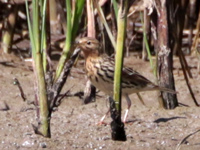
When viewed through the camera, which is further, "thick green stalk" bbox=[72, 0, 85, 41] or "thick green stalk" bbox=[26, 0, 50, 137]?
"thick green stalk" bbox=[72, 0, 85, 41]

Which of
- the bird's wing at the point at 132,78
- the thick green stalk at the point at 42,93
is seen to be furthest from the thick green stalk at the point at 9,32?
the thick green stalk at the point at 42,93

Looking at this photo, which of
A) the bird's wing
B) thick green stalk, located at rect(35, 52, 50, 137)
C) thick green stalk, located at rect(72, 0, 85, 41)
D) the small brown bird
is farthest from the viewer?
the bird's wing

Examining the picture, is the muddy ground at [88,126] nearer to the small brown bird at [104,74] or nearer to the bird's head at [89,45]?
the small brown bird at [104,74]

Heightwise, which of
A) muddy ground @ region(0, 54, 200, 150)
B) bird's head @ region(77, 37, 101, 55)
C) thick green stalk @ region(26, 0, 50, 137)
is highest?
thick green stalk @ region(26, 0, 50, 137)

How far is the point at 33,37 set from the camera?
3316mm

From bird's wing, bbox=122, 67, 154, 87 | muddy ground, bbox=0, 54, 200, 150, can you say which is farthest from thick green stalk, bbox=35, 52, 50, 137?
bird's wing, bbox=122, 67, 154, 87

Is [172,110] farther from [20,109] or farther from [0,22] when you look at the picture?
[0,22]

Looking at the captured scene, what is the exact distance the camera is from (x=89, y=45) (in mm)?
4801

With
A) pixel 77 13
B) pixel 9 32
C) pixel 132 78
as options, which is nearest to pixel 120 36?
pixel 77 13

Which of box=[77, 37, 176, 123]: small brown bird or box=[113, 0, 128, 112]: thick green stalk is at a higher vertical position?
box=[113, 0, 128, 112]: thick green stalk

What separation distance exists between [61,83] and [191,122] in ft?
4.26

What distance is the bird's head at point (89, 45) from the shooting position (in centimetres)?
473

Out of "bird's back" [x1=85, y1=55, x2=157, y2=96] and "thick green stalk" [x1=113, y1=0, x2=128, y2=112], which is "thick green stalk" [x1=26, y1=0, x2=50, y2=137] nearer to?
"thick green stalk" [x1=113, y1=0, x2=128, y2=112]

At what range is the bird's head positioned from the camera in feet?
15.5
